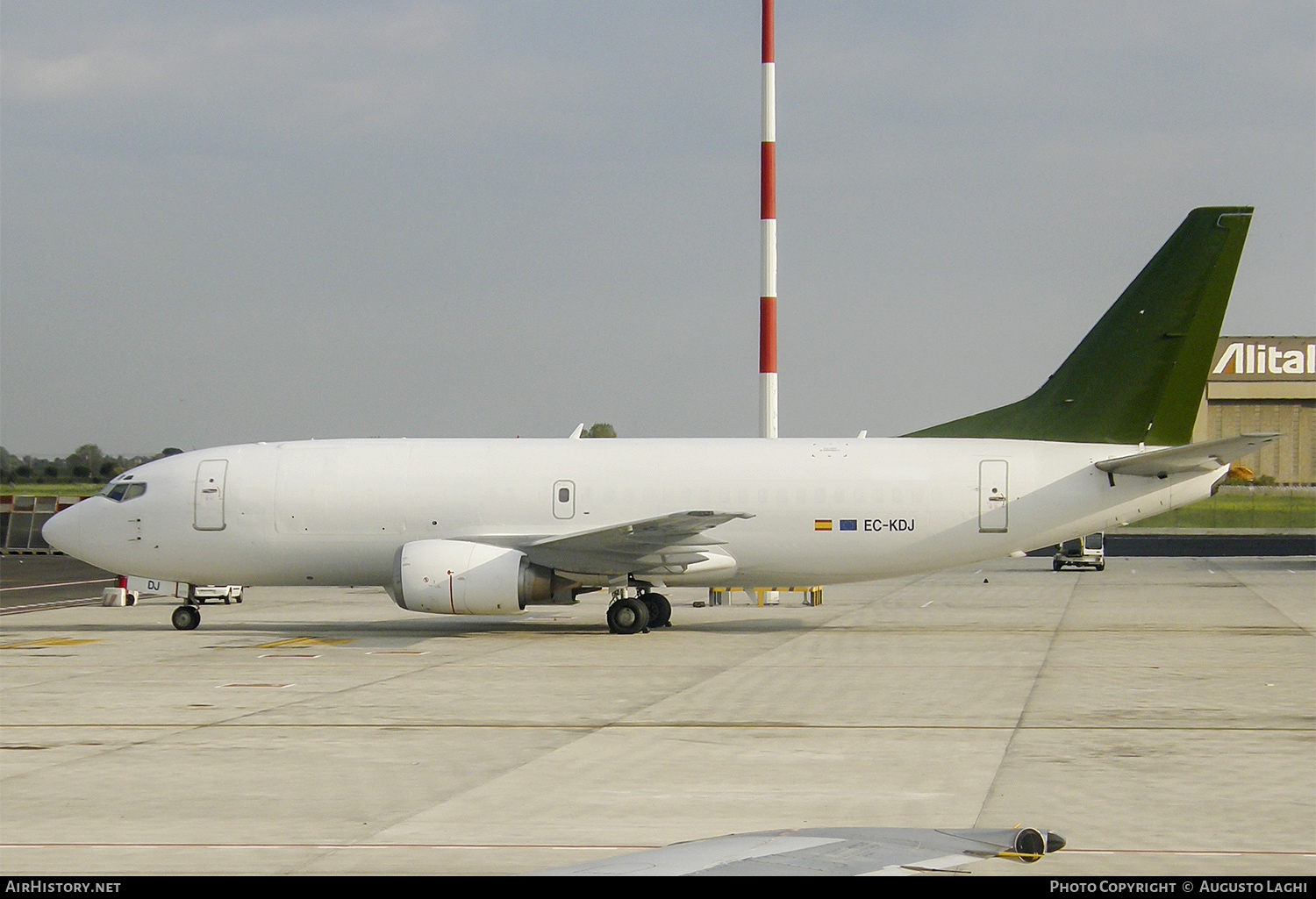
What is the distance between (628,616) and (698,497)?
250cm

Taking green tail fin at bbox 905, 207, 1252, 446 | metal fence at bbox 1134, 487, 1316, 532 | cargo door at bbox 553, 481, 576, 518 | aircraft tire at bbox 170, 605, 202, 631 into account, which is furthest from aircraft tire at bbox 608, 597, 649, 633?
metal fence at bbox 1134, 487, 1316, 532

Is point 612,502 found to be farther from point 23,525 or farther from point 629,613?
point 23,525

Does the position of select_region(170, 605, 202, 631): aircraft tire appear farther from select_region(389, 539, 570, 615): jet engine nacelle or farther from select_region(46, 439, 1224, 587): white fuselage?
select_region(389, 539, 570, 615): jet engine nacelle

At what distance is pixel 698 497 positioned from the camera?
25578mm

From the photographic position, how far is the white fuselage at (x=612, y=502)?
24.9 metres

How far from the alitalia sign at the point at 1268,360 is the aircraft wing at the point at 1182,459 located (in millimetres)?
88848

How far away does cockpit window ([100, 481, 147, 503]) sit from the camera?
2650 cm

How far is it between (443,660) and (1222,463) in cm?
1353

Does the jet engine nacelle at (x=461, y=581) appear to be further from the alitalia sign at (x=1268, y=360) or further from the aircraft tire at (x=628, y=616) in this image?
the alitalia sign at (x=1268, y=360)

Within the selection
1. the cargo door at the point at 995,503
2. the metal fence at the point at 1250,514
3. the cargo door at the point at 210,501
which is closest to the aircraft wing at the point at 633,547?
the cargo door at the point at 995,503

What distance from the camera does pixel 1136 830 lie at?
977 cm

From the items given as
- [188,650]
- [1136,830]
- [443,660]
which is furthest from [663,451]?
[1136,830]

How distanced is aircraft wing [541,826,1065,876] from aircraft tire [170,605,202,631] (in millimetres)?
23359

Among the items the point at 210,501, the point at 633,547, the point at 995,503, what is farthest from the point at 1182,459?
the point at 210,501
